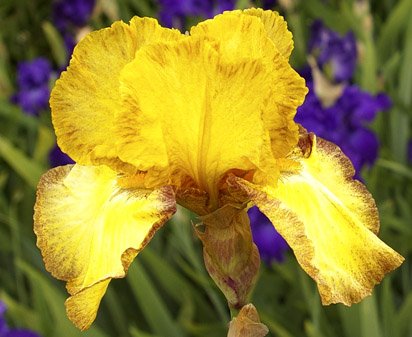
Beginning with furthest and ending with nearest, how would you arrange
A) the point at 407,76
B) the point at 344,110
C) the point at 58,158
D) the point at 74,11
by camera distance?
the point at 74,11
the point at 407,76
the point at 58,158
the point at 344,110

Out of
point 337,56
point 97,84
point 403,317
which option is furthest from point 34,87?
point 97,84

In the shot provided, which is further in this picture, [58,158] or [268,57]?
[58,158]

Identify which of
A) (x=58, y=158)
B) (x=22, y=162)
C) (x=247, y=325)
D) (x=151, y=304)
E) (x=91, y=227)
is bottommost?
(x=151, y=304)

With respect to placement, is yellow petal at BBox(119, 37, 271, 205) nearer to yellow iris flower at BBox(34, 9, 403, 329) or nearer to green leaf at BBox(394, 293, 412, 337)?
yellow iris flower at BBox(34, 9, 403, 329)

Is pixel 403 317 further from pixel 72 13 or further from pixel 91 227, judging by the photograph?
pixel 72 13

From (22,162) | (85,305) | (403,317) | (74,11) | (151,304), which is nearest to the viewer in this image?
(85,305)

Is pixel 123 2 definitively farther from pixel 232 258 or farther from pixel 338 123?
pixel 232 258

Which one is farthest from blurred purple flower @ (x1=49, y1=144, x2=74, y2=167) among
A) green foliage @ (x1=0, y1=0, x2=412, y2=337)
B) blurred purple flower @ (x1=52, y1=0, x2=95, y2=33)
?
blurred purple flower @ (x1=52, y1=0, x2=95, y2=33)
